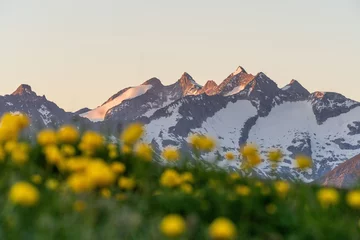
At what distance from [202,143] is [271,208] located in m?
1.23

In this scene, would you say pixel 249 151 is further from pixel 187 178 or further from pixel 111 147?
pixel 111 147

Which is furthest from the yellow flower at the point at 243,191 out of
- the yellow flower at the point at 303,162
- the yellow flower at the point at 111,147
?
the yellow flower at the point at 111,147

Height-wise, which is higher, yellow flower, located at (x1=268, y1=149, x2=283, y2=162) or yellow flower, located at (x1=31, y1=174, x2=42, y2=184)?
Result: yellow flower, located at (x1=31, y1=174, x2=42, y2=184)

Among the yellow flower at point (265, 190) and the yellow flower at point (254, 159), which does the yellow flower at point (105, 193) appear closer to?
the yellow flower at point (265, 190)

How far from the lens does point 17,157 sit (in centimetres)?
579

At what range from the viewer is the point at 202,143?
738 cm

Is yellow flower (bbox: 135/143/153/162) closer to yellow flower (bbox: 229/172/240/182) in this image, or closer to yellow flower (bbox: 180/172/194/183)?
yellow flower (bbox: 180/172/194/183)

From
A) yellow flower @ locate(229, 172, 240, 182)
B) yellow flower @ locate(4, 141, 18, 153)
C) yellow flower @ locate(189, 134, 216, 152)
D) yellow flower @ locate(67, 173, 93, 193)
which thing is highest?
yellow flower @ locate(4, 141, 18, 153)

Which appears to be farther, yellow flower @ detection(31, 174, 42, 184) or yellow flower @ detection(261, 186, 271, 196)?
yellow flower @ detection(261, 186, 271, 196)

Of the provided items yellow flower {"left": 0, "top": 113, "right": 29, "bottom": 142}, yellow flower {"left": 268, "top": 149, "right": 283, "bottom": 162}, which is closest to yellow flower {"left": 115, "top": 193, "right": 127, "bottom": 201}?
yellow flower {"left": 0, "top": 113, "right": 29, "bottom": 142}

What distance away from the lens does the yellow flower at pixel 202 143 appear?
728 centimetres

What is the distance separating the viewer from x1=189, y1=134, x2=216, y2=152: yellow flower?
7.28m

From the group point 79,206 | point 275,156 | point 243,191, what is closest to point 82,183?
point 79,206

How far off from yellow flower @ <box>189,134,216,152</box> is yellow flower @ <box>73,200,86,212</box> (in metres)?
2.16
